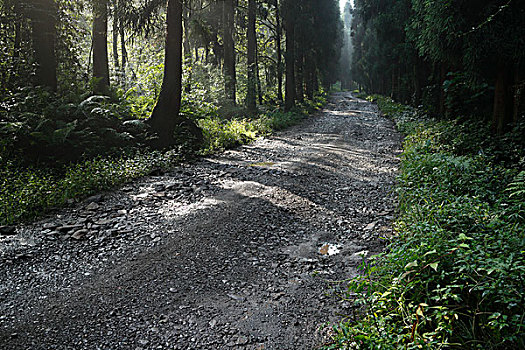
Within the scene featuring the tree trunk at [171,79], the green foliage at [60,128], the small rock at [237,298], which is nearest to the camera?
the small rock at [237,298]

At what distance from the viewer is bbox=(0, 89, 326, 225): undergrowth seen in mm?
6008

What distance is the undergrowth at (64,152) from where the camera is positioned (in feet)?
19.7

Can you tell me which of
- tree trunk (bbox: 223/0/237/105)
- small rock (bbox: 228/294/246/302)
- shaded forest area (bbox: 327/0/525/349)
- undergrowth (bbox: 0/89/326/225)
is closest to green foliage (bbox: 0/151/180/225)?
undergrowth (bbox: 0/89/326/225)

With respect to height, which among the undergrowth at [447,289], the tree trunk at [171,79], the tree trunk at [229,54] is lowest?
the undergrowth at [447,289]

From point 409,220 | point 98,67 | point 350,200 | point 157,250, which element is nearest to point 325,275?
point 409,220

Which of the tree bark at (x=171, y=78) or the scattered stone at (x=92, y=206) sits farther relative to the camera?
the tree bark at (x=171, y=78)

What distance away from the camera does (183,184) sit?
726 centimetres

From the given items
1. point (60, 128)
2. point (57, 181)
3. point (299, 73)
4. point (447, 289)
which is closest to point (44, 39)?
point (60, 128)

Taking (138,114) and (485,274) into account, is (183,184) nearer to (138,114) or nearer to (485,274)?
(138,114)

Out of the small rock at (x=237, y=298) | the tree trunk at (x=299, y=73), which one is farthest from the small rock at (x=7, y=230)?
the tree trunk at (x=299, y=73)

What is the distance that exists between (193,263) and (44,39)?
26.4ft

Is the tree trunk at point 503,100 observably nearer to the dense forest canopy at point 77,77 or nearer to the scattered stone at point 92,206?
the dense forest canopy at point 77,77

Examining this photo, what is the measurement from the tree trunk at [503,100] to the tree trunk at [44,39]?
10.7 metres

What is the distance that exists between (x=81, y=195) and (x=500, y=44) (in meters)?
8.75
